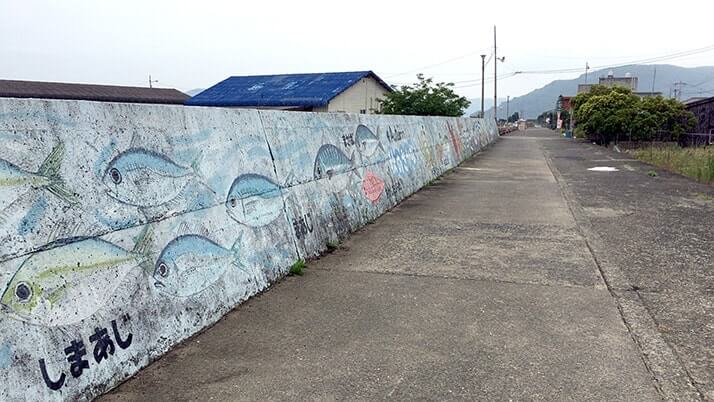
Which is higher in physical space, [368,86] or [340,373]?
[368,86]

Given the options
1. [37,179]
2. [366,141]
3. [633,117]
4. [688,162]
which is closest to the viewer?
[37,179]

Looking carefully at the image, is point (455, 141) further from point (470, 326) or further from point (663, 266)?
point (470, 326)

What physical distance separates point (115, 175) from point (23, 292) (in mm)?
1022

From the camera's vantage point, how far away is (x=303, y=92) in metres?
34.5

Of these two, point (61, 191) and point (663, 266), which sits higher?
point (61, 191)

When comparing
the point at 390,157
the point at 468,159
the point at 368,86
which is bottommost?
the point at 468,159

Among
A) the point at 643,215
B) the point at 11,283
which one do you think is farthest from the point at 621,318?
the point at 643,215

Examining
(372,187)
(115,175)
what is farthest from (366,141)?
(115,175)

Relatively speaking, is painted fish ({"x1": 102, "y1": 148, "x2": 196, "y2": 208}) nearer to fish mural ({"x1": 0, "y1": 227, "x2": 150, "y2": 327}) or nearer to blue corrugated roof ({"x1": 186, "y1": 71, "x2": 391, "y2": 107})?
fish mural ({"x1": 0, "y1": 227, "x2": 150, "y2": 327})

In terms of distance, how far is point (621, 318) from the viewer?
4133 mm

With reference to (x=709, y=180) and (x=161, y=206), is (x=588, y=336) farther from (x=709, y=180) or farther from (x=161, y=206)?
(x=709, y=180)

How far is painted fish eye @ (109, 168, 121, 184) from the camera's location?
131 inches

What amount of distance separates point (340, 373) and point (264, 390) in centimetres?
52

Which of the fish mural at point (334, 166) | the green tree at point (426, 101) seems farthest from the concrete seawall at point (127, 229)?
the green tree at point (426, 101)
